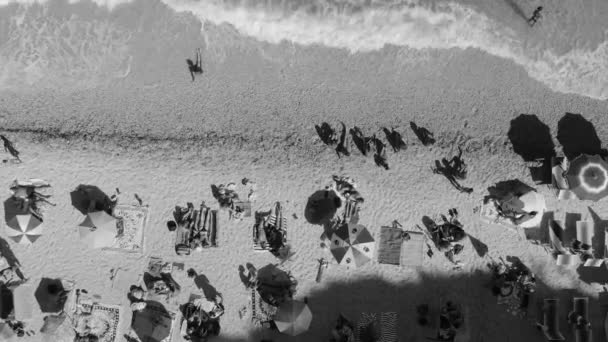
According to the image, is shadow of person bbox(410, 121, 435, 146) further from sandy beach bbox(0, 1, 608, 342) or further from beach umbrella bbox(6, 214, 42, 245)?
beach umbrella bbox(6, 214, 42, 245)

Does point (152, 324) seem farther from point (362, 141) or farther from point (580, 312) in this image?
point (580, 312)

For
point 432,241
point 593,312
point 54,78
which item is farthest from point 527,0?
point 54,78

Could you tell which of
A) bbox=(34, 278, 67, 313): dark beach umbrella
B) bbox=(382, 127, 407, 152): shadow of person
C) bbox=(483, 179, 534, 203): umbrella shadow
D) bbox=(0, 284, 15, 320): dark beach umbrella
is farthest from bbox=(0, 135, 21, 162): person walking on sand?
bbox=(483, 179, 534, 203): umbrella shadow

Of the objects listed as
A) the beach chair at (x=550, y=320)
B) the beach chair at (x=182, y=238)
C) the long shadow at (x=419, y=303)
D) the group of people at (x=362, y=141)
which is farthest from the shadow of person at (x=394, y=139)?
the beach chair at (x=182, y=238)

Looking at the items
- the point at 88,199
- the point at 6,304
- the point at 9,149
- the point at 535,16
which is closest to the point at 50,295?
the point at 6,304

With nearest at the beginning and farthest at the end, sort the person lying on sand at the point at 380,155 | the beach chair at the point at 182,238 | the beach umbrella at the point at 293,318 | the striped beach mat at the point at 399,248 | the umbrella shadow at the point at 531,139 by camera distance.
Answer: the beach umbrella at the point at 293,318, the beach chair at the point at 182,238, the striped beach mat at the point at 399,248, the person lying on sand at the point at 380,155, the umbrella shadow at the point at 531,139

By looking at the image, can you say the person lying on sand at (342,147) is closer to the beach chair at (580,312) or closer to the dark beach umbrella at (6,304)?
the beach chair at (580,312)
